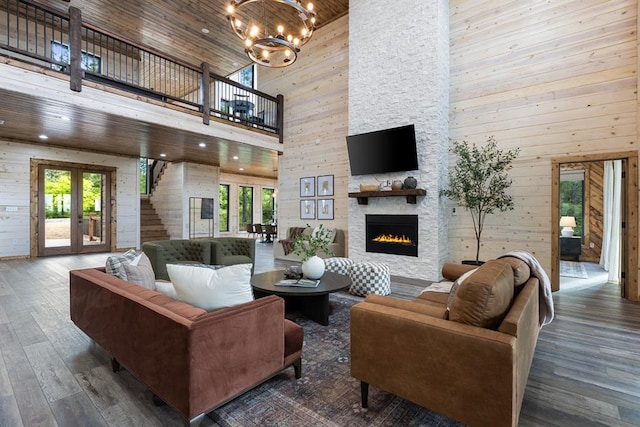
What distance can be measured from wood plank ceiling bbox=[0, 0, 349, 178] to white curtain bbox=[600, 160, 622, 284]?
629 centimetres

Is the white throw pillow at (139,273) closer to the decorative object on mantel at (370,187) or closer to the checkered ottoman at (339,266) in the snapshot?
the checkered ottoman at (339,266)

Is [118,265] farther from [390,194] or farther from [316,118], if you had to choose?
[316,118]

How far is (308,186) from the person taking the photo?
7.77 m

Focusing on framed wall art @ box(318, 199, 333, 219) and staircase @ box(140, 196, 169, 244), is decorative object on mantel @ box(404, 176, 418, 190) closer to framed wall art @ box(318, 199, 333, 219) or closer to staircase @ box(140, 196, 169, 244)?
framed wall art @ box(318, 199, 333, 219)

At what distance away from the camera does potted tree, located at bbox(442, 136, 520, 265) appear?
4953mm

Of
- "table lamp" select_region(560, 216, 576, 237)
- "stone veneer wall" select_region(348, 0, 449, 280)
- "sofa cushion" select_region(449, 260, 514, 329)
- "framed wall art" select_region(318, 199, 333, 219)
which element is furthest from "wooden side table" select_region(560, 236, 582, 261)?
"sofa cushion" select_region(449, 260, 514, 329)

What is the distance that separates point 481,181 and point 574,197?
484cm

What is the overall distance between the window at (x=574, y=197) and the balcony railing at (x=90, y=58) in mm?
7576

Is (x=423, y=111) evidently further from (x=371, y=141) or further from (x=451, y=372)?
(x=451, y=372)

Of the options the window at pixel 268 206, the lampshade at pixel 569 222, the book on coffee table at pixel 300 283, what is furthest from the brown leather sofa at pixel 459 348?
the window at pixel 268 206

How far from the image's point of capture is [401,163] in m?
5.54

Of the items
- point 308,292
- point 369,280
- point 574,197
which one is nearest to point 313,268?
point 308,292

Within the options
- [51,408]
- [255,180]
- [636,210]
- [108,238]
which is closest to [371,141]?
[636,210]

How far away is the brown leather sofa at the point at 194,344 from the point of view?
1581 mm
